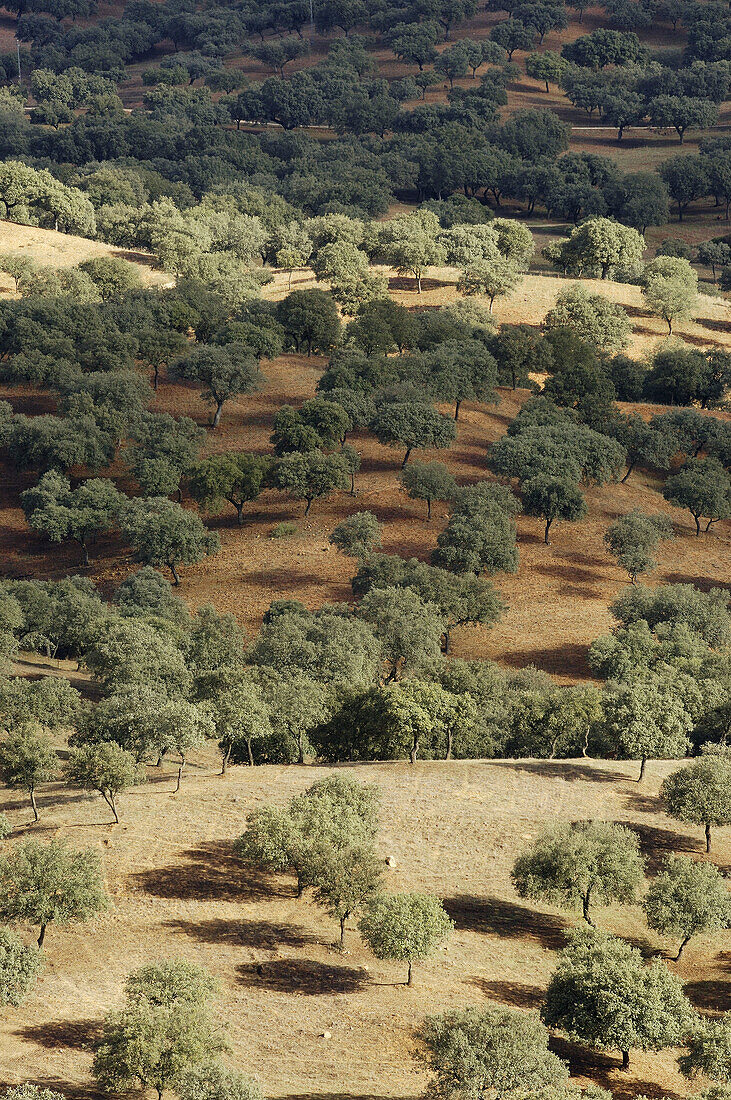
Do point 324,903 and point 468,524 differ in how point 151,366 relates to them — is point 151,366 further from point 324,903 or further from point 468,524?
point 324,903

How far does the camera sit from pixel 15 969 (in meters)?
46.0

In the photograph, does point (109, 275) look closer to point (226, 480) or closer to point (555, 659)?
point (226, 480)

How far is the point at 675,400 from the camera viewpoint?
14362 cm

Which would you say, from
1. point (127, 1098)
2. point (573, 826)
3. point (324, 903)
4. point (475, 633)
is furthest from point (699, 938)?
point (475, 633)

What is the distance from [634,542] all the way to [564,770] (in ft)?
129

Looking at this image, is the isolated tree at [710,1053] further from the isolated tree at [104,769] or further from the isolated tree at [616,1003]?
the isolated tree at [104,769]

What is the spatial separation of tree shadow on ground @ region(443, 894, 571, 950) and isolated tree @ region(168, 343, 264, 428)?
75.6 metres

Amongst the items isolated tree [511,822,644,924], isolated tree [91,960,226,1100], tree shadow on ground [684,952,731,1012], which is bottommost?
tree shadow on ground [684,952,731,1012]

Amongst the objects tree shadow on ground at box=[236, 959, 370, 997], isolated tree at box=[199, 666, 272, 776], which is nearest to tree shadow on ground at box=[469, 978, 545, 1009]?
tree shadow on ground at box=[236, 959, 370, 997]

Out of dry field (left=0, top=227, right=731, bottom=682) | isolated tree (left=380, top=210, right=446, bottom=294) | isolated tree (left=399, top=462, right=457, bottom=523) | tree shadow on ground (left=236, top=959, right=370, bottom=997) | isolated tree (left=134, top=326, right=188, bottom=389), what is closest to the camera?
tree shadow on ground (left=236, top=959, right=370, bottom=997)

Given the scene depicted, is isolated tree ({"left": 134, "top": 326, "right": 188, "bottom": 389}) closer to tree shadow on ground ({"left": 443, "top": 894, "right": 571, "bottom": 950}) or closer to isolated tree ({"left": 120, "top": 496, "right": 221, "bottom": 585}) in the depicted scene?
isolated tree ({"left": 120, "top": 496, "right": 221, "bottom": 585})

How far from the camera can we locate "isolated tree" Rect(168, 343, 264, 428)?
405ft

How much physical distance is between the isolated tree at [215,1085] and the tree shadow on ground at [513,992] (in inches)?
494

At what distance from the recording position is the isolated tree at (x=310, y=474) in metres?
108
